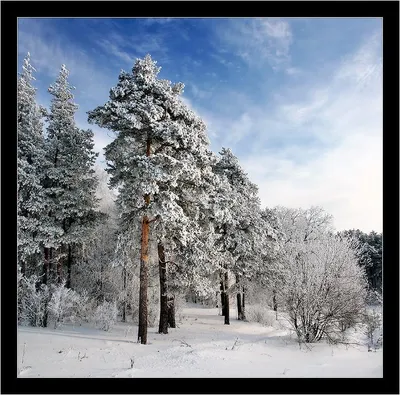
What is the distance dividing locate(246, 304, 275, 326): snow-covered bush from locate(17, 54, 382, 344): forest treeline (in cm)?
36

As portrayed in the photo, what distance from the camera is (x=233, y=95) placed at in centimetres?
756

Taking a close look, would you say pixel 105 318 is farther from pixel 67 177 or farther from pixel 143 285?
pixel 67 177

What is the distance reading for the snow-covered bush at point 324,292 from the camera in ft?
33.4

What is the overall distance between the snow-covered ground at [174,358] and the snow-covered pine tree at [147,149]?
70.3 inches

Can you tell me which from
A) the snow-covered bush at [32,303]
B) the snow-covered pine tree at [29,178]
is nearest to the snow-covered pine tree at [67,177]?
the snow-covered pine tree at [29,178]

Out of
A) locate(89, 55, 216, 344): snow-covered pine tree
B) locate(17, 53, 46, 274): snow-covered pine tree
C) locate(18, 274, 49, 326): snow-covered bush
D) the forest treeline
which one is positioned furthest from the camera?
locate(17, 53, 46, 274): snow-covered pine tree

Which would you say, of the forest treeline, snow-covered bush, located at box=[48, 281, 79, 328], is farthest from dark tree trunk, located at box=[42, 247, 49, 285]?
snow-covered bush, located at box=[48, 281, 79, 328]

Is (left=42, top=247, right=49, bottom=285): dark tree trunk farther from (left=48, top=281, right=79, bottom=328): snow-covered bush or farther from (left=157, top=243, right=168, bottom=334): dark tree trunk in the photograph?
(left=157, top=243, right=168, bottom=334): dark tree trunk

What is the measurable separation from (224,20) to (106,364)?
26.9 ft

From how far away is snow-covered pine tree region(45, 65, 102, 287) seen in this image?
14.3 m

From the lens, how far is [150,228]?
459 inches
